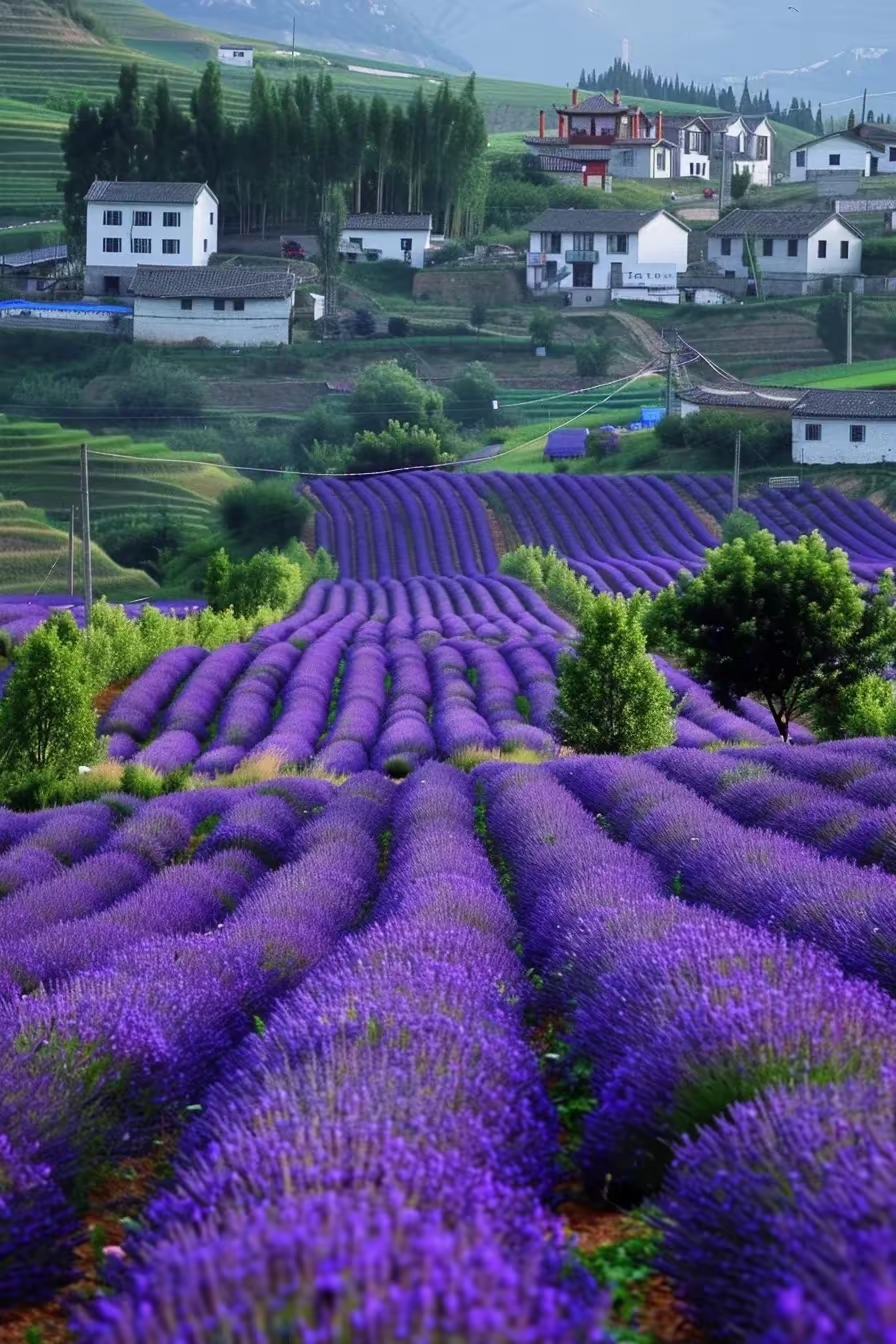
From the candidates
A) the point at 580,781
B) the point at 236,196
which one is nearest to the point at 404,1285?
the point at 580,781

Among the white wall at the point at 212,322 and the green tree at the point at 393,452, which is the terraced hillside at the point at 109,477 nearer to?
the green tree at the point at 393,452

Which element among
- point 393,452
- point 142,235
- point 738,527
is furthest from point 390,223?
point 738,527

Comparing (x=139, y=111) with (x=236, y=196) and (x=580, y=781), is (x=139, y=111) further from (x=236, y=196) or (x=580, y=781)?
(x=580, y=781)

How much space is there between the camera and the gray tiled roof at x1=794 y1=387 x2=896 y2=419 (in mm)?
71000

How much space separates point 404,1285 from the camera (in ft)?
10.1

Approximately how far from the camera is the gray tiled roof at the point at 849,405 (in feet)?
233

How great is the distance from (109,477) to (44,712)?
49.7 m

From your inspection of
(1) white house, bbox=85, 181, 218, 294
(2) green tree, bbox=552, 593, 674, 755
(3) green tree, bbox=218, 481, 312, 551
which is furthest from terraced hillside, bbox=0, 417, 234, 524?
(2) green tree, bbox=552, 593, 674, 755

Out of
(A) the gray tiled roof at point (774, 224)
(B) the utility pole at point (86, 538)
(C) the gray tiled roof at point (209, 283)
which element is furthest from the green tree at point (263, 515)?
(A) the gray tiled roof at point (774, 224)

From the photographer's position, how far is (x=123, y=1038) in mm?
6355

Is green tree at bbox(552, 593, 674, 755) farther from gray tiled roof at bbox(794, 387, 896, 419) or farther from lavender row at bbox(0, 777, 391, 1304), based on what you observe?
gray tiled roof at bbox(794, 387, 896, 419)

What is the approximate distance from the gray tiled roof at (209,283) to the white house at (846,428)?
3314 cm

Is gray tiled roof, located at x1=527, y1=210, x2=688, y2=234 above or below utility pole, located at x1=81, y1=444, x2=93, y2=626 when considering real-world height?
above

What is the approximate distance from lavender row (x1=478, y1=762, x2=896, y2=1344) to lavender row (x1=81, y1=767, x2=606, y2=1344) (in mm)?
301
